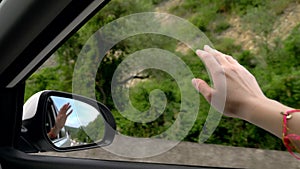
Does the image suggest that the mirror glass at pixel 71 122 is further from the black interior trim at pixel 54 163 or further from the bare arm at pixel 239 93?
the bare arm at pixel 239 93

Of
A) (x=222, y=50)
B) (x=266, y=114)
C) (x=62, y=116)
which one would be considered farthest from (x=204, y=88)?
(x=222, y=50)

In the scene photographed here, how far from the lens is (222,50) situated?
3.82 meters

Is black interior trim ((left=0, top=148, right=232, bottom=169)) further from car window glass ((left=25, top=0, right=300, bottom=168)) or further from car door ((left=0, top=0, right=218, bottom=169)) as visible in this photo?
car window glass ((left=25, top=0, right=300, bottom=168))

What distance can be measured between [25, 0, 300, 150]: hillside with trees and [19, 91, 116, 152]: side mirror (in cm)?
11

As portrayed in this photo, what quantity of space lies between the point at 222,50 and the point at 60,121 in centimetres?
219

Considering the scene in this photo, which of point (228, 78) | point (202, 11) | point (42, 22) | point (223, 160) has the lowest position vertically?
point (223, 160)

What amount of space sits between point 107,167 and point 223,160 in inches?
67.4

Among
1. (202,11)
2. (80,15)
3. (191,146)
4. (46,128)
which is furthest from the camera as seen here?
(202,11)

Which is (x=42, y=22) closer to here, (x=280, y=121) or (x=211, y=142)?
(x=280, y=121)

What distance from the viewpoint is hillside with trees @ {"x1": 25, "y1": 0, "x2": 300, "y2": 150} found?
2.60 meters

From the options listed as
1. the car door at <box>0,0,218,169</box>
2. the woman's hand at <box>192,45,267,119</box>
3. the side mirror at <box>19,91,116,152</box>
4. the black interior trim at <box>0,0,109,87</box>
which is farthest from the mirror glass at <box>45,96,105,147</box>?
the woman's hand at <box>192,45,267,119</box>

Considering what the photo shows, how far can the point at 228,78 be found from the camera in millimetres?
1325

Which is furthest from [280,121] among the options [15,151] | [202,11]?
[202,11]

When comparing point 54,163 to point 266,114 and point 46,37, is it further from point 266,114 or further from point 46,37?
point 266,114
